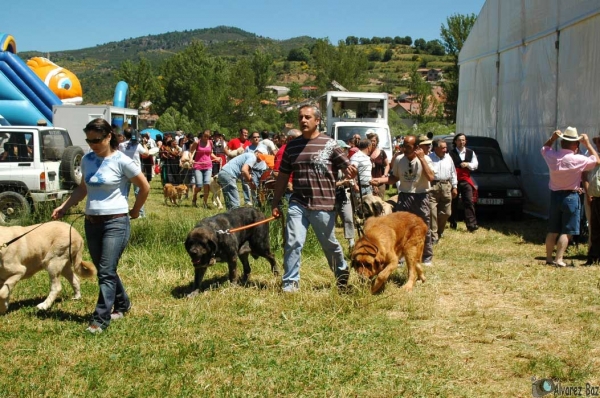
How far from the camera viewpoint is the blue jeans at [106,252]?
5.13 metres

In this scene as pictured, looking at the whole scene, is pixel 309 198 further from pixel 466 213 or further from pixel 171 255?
pixel 466 213

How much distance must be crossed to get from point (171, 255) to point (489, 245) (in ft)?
17.4

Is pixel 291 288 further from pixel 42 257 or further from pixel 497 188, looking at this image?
pixel 497 188

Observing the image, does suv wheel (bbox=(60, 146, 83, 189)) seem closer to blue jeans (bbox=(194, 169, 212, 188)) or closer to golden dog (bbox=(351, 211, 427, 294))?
blue jeans (bbox=(194, 169, 212, 188))

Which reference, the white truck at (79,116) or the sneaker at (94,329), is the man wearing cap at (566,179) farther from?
the white truck at (79,116)

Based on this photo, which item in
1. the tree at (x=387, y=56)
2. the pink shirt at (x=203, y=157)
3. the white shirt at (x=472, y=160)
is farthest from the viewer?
the tree at (x=387, y=56)

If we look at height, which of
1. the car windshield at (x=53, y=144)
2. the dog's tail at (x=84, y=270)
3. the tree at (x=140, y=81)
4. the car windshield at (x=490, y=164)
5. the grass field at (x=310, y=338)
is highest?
the tree at (x=140, y=81)

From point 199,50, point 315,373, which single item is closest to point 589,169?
point 315,373

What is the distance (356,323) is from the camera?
17.4ft

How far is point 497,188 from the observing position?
41.6 feet

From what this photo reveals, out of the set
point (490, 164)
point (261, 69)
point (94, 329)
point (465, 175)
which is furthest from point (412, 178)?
point (261, 69)

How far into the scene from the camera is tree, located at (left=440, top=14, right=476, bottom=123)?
148 feet

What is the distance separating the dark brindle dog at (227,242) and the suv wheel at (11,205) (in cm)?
566

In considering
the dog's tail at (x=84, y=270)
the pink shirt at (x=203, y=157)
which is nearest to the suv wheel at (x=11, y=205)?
the pink shirt at (x=203, y=157)
